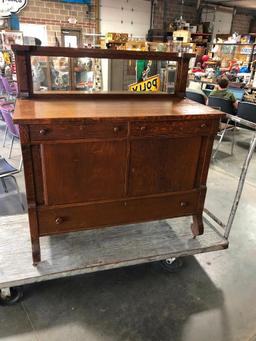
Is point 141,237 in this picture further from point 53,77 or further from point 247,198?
point 53,77

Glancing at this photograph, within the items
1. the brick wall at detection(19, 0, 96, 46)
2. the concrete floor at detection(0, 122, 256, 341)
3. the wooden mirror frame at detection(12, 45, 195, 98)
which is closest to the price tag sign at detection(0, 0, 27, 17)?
the brick wall at detection(19, 0, 96, 46)

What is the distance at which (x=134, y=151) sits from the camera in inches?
58.9

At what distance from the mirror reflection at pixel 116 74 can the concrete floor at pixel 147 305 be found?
→ 6.25 ft

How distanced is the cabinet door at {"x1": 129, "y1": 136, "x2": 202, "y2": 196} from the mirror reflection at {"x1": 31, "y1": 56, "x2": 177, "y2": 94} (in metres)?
1.62

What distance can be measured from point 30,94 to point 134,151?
2.38 ft

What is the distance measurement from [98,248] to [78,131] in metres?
0.77

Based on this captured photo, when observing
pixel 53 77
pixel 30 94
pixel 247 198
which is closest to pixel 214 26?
pixel 53 77

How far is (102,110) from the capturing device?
4.86 feet

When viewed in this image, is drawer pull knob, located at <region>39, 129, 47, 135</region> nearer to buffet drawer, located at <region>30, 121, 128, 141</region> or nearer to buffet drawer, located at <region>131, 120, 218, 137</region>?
buffet drawer, located at <region>30, 121, 128, 141</region>

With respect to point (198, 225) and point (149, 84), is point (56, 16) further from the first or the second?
point (198, 225)

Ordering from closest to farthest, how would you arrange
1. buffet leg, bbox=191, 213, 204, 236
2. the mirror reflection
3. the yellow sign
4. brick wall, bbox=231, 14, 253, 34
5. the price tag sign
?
buffet leg, bbox=191, 213, 204, 236
the yellow sign
the mirror reflection
the price tag sign
brick wall, bbox=231, 14, 253, 34

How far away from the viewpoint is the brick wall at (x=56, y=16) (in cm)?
680

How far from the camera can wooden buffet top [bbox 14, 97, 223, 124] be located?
131cm

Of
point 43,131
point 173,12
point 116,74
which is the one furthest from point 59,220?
point 173,12
